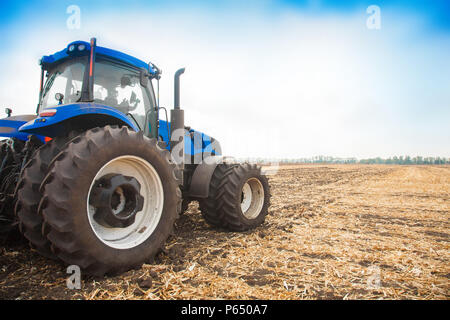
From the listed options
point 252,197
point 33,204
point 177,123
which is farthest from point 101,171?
point 252,197

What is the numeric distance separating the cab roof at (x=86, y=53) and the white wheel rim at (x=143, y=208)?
137 cm

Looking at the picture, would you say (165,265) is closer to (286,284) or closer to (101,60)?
(286,284)

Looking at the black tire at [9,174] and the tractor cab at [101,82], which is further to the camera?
the tractor cab at [101,82]

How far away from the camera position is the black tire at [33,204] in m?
2.25

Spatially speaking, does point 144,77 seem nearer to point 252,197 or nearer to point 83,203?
point 83,203

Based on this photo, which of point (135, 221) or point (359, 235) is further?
point (359, 235)

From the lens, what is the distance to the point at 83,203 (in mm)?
2207

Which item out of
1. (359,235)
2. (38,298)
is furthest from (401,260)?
(38,298)

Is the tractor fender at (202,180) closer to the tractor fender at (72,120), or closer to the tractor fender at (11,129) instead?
the tractor fender at (72,120)

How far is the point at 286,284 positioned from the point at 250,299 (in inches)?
17.3

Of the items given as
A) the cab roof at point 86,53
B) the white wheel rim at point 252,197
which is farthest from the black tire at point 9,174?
the white wheel rim at point 252,197
